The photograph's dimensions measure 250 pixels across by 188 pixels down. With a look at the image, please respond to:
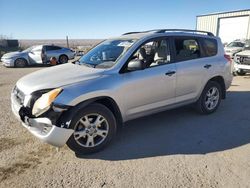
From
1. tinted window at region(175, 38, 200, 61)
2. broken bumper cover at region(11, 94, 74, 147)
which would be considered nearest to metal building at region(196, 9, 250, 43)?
tinted window at region(175, 38, 200, 61)

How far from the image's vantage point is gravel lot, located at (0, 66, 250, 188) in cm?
293

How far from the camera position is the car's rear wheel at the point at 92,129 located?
3.40 m

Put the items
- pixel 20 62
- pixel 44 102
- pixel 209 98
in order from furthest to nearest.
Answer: pixel 20 62, pixel 209 98, pixel 44 102

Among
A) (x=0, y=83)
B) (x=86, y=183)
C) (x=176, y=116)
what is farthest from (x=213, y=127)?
(x=0, y=83)

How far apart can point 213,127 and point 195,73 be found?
1114 mm

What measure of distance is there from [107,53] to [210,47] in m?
2.33

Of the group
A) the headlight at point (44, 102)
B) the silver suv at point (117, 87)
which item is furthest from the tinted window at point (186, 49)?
the headlight at point (44, 102)

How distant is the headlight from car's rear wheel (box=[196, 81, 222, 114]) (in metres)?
3.12

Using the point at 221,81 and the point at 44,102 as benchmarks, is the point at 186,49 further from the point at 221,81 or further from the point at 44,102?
the point at 44,102

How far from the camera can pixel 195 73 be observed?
4.65 metres

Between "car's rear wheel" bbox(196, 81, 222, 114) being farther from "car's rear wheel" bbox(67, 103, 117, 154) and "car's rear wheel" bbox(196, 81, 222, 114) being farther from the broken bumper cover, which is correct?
the broken bumper cover

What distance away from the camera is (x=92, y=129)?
3.53 m

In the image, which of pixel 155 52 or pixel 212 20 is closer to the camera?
pixel 155 52

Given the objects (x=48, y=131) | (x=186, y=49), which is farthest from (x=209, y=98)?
(x=48, y=131)
